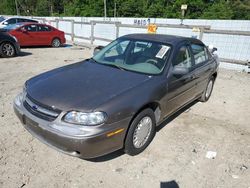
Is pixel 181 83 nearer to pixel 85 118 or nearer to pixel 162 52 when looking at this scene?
pixel 162 52

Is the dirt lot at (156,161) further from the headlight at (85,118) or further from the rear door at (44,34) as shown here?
the rear door at (44,34)

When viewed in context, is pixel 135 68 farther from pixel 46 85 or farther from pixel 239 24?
pixel 239 24

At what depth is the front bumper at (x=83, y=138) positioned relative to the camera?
8.79 feet

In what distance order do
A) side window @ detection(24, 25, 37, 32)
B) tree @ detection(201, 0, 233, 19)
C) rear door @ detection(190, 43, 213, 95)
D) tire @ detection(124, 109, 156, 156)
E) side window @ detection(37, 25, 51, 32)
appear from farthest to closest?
1. tree @ detection(201, 0, 233, 19)
2. side window @ detection(37, 25, 51, 32)
3. side window @ detection(24, 25, 37, 32)
4. rear door @ detection(190, 43, 213, 95)
5. tire @ detection(124, 109, 156, 156)

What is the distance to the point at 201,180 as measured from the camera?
9.92 feet

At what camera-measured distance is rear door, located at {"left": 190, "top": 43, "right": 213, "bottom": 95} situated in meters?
4.65

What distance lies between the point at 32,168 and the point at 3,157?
0.50 m

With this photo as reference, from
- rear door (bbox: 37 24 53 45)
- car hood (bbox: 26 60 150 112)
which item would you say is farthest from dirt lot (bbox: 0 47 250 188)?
rear door (bbox: 37 24 53 45)

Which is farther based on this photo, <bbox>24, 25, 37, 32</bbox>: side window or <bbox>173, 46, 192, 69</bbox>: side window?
<bbox>24, 25, 37, 32</bbox>: side window

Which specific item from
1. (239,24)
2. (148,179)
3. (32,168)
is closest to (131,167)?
(148,179)

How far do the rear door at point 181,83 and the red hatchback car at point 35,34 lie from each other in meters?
10.7

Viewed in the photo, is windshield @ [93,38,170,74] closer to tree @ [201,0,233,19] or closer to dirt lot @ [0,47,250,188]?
dirt lot @ [0,47,250,188]

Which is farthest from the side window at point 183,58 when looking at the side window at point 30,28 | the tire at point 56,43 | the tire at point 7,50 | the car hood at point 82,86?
the tire at point 56,43

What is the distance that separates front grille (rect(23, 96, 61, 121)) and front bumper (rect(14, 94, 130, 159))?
45 mm
